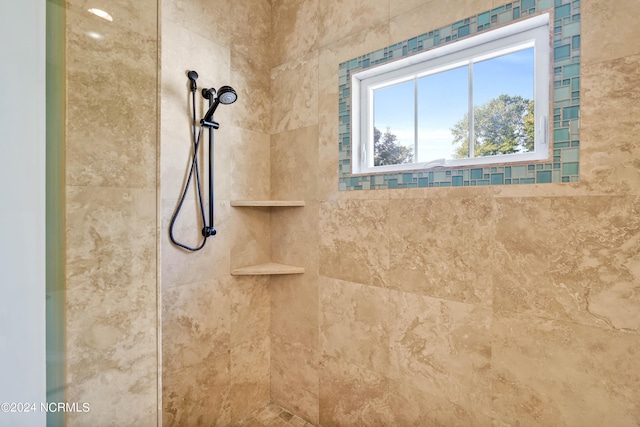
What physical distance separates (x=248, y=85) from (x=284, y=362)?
166cm

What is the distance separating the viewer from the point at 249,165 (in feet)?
5.75

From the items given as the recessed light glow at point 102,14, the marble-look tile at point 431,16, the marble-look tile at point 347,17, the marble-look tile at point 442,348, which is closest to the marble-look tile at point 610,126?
the marble-look tile at point 431,16

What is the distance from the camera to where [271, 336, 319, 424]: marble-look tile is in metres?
1.68

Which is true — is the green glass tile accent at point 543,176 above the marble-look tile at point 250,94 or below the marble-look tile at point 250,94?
below

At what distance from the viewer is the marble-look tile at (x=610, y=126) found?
898 mm

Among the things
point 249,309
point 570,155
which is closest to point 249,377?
point 249,309

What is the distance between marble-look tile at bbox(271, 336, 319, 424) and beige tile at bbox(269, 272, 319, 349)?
5 cm

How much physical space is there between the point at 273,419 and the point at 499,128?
1911mm

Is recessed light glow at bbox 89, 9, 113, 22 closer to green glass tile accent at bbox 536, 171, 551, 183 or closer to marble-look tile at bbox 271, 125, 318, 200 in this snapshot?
marble-look tile at bbox 271, 125, 318, 200

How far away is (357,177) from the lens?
1.49 m

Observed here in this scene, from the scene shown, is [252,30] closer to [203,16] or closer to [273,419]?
[203,16]

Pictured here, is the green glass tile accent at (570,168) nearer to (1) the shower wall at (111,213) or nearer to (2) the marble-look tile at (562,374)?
(2) the marble-look tile at (562,374)

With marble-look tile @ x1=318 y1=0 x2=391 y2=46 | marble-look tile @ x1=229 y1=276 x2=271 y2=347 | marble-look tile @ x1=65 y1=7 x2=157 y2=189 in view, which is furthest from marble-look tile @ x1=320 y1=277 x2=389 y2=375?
marble-look tile @ x1=318 y1=0 x2=391 y2=46

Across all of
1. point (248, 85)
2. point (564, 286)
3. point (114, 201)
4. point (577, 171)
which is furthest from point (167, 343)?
point (577, 171)
